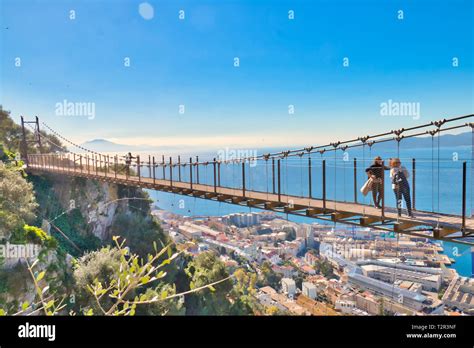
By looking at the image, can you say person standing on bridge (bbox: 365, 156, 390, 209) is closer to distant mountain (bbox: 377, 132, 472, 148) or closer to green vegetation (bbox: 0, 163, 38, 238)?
distant mountain (bbox: 377, 132, 472, 148)

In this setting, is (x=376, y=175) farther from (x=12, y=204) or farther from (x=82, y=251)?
(x=82, y=251)

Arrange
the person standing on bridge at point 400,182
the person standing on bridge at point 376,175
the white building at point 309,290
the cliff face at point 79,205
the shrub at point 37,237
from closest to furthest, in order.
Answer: the person standing on bridge at point 400,182 < the person standing on bridge at point 376,175 < the shrub at point 37,237 < the cliff face at point 79,205 < the white building at point 309,290

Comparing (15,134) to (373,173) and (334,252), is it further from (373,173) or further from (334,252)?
(373,173)

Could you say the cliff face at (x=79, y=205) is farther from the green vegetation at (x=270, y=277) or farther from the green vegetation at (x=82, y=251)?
the green vegetation at (x=270, y=277)

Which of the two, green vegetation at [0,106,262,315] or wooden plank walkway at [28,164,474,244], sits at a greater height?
wooden plank walkway at [28,164,474,244]

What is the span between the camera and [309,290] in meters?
13.9

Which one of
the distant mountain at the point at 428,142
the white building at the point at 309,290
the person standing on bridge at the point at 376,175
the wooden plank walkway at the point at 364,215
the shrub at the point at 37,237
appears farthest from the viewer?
the white building at the point at 309,290

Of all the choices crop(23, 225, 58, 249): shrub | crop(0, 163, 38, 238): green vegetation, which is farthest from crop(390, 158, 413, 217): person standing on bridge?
crop(23, 225, 58, 249): shrub

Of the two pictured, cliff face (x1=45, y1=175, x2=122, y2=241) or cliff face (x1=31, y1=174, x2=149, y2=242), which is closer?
cliff face (x1=31, y1=174, x2=149, y2=242)

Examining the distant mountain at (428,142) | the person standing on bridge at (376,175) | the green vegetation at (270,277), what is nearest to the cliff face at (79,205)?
the green vegetation at (270,277)

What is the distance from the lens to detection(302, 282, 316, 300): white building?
45.0 feet

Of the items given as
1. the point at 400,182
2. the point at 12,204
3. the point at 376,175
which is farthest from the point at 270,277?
the point at 400,182

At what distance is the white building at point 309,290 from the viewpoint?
1371 centimetres
